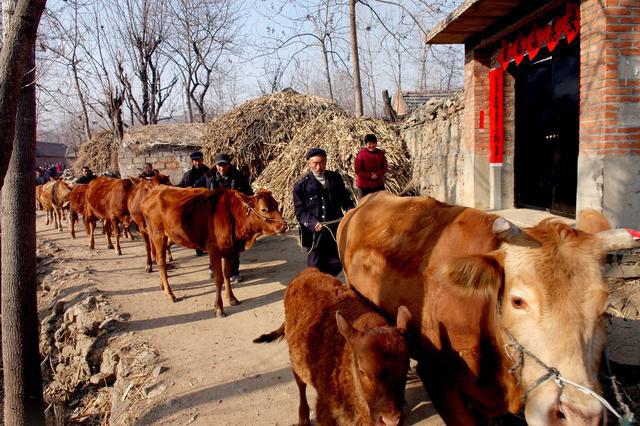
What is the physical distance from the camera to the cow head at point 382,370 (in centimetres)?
225

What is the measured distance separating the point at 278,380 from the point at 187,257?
6.29 meters

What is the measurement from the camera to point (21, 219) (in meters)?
4.30

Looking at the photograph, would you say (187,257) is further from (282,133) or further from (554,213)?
(554,213)

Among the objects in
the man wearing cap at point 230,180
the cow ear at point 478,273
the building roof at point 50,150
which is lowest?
the cow ear at point 478,273

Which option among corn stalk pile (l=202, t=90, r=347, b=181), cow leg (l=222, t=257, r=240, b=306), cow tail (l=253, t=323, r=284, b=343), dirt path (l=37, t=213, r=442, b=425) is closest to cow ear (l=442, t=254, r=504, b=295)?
dirt path (l=37, t=213, r=442, b=425)

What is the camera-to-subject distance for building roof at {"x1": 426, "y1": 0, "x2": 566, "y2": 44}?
21.6 ft

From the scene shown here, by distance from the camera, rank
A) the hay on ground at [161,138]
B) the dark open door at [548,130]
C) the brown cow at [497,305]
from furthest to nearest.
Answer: the hay on ground at [161,138] < the dark open door at [548,130] < the brown cow at [497,305]

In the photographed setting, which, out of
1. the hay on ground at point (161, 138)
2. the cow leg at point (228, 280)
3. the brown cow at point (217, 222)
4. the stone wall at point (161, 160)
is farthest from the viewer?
the stone wall at point (161, 160)

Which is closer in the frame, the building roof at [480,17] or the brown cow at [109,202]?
the building roof at [480,17]

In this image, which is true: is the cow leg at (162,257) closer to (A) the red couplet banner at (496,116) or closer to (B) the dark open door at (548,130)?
(A) the red couplet banner at (496,116)

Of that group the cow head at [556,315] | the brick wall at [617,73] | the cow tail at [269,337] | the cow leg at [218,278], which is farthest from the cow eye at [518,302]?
the cow leg at [218,278]

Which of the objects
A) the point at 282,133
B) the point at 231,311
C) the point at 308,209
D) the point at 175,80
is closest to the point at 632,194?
the point at 308,209

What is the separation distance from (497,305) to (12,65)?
3212 millimetres

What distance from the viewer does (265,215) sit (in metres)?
6.00
